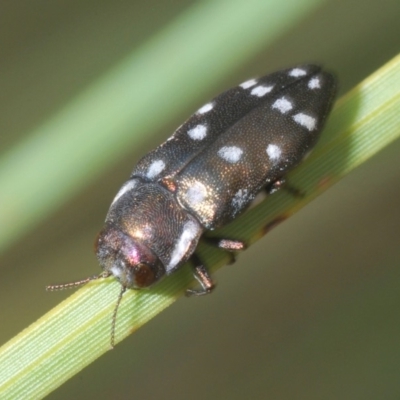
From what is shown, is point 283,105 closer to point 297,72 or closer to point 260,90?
point 260,90

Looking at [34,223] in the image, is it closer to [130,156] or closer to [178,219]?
[178,219]

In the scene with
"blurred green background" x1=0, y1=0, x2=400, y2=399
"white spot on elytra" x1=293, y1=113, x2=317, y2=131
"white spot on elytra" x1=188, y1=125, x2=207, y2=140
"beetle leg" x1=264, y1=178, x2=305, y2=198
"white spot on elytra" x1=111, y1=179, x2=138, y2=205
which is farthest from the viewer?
"blurred green background" x1=0, y1=0, x2=400, y2=399

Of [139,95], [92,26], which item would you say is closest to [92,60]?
[92,26]

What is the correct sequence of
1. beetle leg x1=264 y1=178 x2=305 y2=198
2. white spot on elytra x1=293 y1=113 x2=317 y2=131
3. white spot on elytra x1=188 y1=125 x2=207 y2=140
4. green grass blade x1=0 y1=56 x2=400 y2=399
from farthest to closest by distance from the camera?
white spot on elytra x1=188 y1=125 x2=207 y2=140, white spot on elytra x1=293 y1=113 x2=317 y2=131, beetle leg x1=264 y1=178 x2=305 y2=198, green grass blade x1=0 y1=56 x2=400 y2=399

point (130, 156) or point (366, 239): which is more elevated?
point (130, 156)

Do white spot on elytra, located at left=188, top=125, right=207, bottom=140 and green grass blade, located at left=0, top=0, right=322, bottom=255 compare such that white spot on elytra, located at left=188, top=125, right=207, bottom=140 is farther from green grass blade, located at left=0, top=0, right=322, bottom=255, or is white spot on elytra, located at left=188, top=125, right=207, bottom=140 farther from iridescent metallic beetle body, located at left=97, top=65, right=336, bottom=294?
green grass blade, located at left=0, top=0, right=322, bottom=255

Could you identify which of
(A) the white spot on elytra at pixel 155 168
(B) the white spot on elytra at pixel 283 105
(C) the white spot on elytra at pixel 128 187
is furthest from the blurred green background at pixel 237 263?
(B) the white spot on elytra at pixel 283 105

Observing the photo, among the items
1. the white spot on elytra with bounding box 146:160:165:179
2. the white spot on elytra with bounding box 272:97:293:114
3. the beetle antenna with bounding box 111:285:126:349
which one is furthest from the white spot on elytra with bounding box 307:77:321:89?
the beetle antenna with bounding box 111:285:126:349
